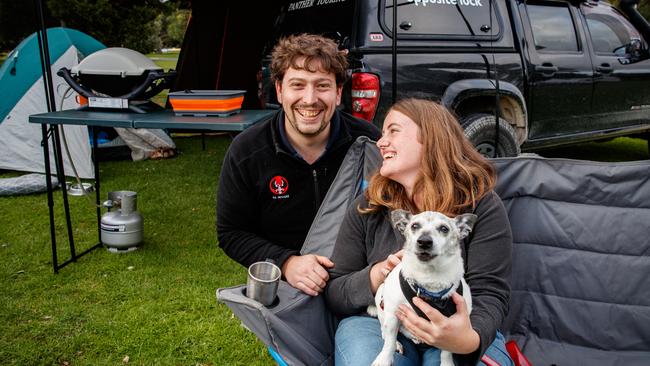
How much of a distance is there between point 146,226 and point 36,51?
3415 mm

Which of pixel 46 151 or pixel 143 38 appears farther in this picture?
pixel 143 38

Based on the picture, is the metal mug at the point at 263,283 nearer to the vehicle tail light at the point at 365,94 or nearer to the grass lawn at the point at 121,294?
the grass lawn at the point at 121,294

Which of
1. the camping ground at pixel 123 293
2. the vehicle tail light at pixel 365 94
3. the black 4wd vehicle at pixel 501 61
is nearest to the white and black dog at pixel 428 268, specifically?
the camping ground at pixel 123 293

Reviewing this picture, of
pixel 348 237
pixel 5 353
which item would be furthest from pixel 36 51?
pixel 348 237

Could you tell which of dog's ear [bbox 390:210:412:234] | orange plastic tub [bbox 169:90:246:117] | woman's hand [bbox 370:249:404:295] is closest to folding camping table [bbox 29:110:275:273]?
orange plastic tub [bbox 169:90:246:117]

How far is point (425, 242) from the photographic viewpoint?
1.42 metres

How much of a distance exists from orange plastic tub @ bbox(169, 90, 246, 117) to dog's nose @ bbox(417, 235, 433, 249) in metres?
2.08

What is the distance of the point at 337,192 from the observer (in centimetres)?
224

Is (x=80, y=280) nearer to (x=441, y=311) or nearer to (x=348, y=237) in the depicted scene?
(x=348, y=237)

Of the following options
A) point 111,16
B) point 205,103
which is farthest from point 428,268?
point 111,16

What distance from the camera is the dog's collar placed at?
4.97ft

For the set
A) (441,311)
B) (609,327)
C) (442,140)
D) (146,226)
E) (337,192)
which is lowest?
(146,226)

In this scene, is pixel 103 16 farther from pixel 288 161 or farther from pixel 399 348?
pixel 399 348

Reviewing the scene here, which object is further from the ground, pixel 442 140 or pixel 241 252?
pixel 442 140
